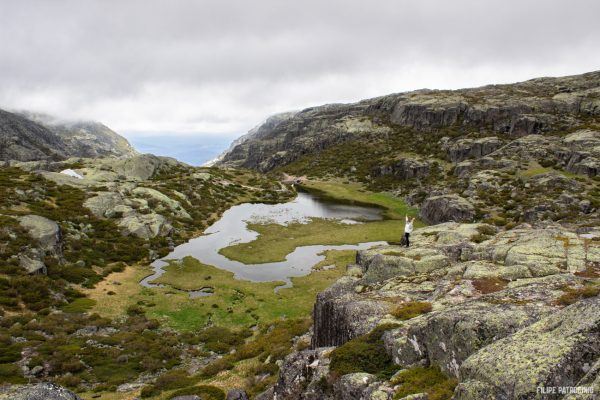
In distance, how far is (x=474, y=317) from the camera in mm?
15195

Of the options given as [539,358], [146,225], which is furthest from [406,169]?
[539,358]

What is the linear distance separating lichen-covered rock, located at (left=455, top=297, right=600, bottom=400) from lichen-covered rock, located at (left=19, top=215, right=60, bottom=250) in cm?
5798

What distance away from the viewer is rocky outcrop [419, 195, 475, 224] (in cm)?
7638

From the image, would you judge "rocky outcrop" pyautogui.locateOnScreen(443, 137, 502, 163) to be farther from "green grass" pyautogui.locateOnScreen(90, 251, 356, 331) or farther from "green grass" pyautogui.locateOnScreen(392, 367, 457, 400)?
"green grass" pyautogui.locateOnScreen(392, 367, 457, 400)

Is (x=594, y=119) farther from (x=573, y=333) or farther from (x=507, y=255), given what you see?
(x=573, y=333)

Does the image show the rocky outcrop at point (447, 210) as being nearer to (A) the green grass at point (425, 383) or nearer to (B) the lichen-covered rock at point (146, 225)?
(B) the lichen-covered rock at point (146, 225)

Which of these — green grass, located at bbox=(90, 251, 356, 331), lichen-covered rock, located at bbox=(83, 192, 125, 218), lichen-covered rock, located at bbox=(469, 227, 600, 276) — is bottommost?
green grass, located at bbox=(90, 251, 356, 331)

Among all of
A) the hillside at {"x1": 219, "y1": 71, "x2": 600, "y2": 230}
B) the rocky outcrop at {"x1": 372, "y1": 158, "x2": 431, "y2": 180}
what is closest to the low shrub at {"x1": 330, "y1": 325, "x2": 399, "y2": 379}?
the hillside at {"x1": 219, "y1": 71, "x2": 600, "y2": 230}

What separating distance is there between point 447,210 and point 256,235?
41.9 meters

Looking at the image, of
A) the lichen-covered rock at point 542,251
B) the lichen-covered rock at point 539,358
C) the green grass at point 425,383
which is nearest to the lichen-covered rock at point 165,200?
the lichen-covered rock at point 542,251

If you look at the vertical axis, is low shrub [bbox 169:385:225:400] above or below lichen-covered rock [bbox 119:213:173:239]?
below

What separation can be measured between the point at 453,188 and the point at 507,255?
78699mm

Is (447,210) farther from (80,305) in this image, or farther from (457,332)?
(457,332)

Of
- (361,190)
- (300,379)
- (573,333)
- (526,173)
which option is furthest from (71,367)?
(361,190)
